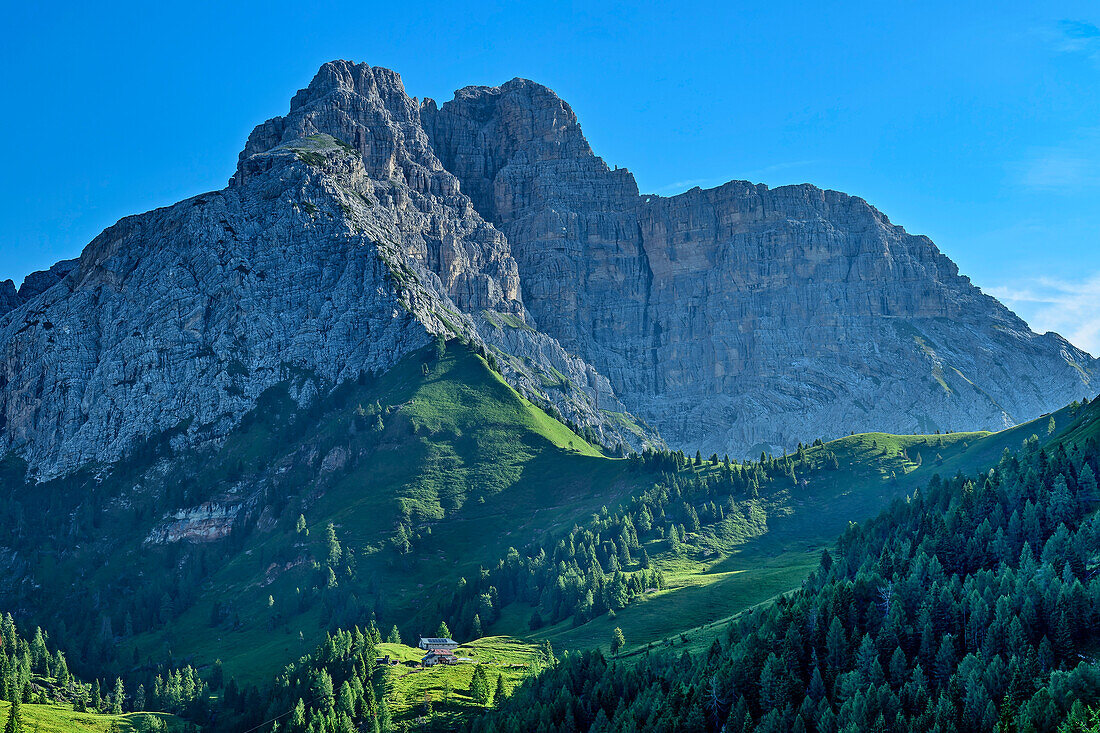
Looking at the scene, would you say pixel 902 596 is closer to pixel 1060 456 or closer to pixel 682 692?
pixel 682 692

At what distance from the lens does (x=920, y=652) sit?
487 ft

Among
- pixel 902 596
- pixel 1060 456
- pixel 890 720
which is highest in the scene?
pixel 1060 456

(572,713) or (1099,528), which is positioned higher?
(1099,528)

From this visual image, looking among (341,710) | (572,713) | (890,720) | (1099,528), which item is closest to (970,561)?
(1099,528)

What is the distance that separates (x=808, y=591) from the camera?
625ft

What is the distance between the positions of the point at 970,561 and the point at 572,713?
68301mm

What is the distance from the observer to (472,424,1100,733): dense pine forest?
131000mm

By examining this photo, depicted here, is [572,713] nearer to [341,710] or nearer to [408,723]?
[408,723]

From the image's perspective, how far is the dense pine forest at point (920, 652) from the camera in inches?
5157

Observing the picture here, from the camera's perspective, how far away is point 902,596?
163500mm

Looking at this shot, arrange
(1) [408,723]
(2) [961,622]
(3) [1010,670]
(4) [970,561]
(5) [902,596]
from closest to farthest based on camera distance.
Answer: (3) [1010,670] < (2) [961,622] < (5) [902,596] < (4) [970,561] < (1) [408,723]

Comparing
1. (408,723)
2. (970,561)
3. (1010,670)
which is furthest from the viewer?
(408,723)

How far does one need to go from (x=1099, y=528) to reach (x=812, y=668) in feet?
164

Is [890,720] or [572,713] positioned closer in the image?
[890,720]
